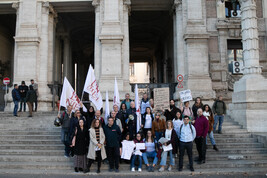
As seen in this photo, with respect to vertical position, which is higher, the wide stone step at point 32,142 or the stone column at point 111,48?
the stone column at point 111,48

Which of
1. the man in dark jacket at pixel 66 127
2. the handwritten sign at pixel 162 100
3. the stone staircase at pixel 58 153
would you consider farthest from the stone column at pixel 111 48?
the man in dark jacket at pixel 66 127

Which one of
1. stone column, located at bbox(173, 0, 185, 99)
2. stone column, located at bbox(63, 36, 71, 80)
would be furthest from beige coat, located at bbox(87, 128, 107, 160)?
stone column, located at bbox(63, 36, 71, 80)

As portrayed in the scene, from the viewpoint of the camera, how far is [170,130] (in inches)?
303

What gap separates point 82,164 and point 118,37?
979cm

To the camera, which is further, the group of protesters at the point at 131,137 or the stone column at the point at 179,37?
the stone column at the point at 179,37

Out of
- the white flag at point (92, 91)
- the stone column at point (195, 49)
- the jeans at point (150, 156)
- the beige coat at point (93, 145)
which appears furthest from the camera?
the stone column at point (195, 49)

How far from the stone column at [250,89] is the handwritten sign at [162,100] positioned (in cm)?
405

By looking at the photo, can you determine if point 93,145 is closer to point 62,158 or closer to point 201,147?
point 62,158

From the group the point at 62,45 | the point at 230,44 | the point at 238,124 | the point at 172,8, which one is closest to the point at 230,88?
A: the point at 230,44

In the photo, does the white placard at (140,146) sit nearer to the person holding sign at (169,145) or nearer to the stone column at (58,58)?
the person holding sign at (169,145)

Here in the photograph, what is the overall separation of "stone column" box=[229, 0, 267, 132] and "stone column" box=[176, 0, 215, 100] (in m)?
3.55

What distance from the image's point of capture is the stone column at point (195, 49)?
582 inches

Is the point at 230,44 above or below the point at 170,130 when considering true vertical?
above

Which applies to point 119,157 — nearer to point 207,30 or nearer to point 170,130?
point 170,130
